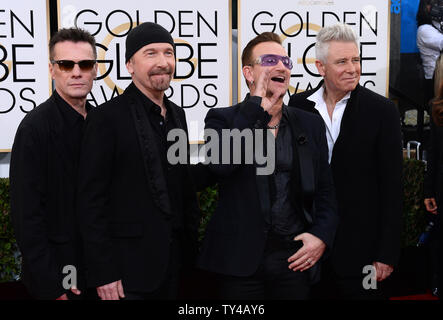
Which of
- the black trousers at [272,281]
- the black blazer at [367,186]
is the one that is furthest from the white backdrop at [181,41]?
the black trousers at [272,281]

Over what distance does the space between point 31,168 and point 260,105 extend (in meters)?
1.26

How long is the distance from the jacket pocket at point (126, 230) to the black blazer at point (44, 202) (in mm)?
263

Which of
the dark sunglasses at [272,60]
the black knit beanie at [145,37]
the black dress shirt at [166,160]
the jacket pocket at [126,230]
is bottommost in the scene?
the jacket pocket at [126,230]

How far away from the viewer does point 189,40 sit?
5875 mm

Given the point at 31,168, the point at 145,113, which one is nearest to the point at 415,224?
the point at 145,113

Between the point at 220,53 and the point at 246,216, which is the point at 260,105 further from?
the point at 220,53

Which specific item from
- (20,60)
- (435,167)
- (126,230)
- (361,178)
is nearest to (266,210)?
(126,230)

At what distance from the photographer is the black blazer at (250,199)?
Result: 8.77 ft

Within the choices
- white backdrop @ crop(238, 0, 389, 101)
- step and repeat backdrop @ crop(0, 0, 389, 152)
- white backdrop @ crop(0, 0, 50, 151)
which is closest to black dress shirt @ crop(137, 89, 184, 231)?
step and repeat backdrop @ crop(0, 0, 389, 152)

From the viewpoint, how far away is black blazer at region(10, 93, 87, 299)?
2.68 m

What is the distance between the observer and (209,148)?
8.95ft

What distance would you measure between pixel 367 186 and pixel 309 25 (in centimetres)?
347

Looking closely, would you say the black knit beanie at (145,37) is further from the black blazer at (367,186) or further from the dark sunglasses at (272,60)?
the black blazer at (367,186)

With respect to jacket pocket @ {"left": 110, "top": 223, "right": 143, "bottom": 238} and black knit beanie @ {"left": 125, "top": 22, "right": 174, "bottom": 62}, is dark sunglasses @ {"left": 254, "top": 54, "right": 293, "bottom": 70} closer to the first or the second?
black knit beanie @ {"left": 125, "top": 22, "right": 174, "bottom": 62}
